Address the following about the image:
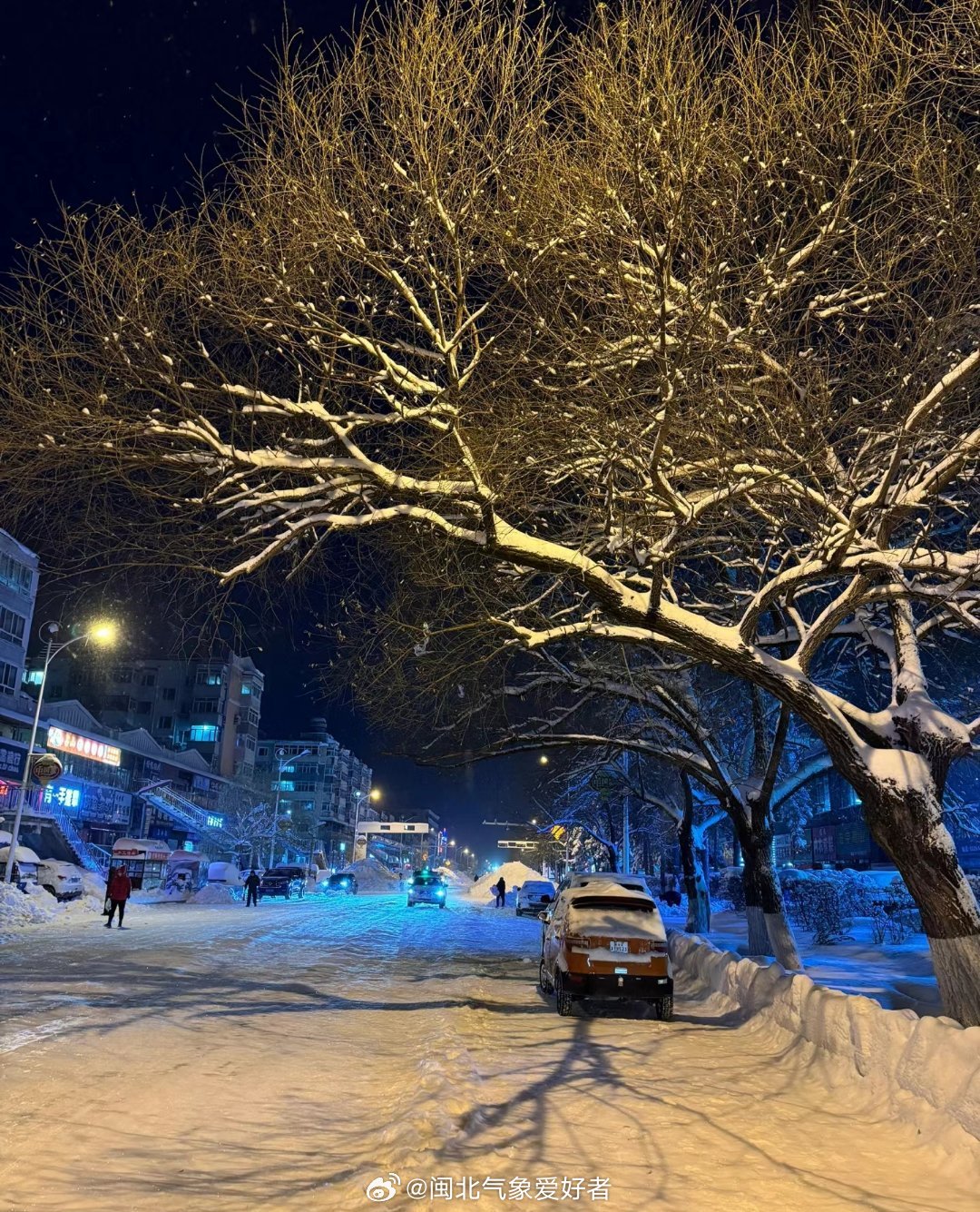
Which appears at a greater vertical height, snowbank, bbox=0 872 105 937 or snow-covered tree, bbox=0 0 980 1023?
snow-covered tree, bbox=0 0 980 1023

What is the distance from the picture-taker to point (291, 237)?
10008 mm

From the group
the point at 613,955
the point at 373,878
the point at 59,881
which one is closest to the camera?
the point at 613,955

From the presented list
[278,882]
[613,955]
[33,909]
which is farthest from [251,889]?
[613,955]

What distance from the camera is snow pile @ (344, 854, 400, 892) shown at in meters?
96.4

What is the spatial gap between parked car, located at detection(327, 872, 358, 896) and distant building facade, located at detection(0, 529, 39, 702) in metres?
30.3

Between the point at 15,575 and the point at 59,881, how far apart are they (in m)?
28.1

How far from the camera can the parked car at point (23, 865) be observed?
32.8 metres

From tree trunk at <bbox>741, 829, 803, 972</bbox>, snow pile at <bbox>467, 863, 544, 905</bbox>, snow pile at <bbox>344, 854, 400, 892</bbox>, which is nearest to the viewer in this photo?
tree trunk at <bbox>741, 829, 803, 972</bbox>

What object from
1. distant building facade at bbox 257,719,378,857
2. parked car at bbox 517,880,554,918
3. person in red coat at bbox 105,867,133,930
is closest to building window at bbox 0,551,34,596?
person in red coat at bbox 105,867,133,930

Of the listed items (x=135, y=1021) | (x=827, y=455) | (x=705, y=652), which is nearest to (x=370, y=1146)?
(x=135, y=1021)

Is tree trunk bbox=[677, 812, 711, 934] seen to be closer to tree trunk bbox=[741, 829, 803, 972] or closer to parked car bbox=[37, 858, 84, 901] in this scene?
tree trunk bbox=[741, 829, 803, 972]

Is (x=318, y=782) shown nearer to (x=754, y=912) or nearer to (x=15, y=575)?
(x=15, y=575)

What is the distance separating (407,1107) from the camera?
732 cm

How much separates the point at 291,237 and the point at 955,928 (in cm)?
1042
